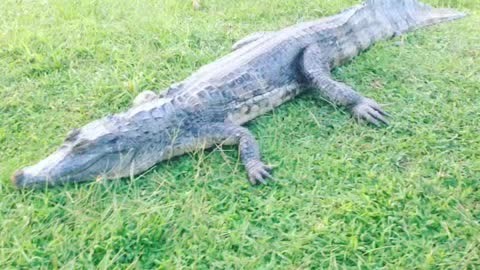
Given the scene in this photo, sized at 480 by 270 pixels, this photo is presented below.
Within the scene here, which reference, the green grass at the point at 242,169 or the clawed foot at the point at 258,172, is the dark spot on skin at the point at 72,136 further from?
the clawed foot at the point at 258,172

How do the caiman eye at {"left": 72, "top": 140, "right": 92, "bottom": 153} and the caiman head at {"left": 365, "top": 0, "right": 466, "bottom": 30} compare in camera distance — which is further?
the caiman head at {"left": 365, "top": 0, "right": 466, "bottom": 30}

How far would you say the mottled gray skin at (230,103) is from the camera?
323cm

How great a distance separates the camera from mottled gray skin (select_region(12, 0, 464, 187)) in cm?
323

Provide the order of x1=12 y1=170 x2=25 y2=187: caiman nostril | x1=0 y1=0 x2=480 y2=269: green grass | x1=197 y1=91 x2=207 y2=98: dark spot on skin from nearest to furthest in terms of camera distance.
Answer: x1=0 y1=0 x2=480 y2=269: green grass
x1=12 y1=170 x2=25 y2=187: caiman nostril
x1=197 y1=91 x2=207 y2=98: dark spot on skin

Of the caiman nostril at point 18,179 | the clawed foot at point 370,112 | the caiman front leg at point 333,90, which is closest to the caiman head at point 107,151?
the caiman nostril at point 18,179

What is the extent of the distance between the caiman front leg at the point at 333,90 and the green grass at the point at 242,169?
3.4 inches

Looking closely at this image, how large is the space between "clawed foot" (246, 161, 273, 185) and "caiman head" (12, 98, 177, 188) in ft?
1.80

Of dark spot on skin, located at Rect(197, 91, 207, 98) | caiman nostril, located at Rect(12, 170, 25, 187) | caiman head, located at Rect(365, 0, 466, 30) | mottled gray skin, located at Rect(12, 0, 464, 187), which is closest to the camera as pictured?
caiman nostril, located at Rect(12, 170, 25, 187)

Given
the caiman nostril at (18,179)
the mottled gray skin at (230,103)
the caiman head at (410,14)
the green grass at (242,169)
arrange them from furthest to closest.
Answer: the caiman head at (410,14), the mottled gray skin at (230,103), the caiman nostril at (18,179), the green grass at (242,169)

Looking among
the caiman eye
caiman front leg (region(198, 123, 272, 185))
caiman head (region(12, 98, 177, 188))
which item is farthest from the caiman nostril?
caiman front leg (region(198, 123, 272, 185))

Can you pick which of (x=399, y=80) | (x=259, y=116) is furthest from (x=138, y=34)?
(x=399, y=80)

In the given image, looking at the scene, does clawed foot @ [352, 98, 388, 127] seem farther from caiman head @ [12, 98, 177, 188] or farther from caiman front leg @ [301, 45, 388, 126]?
caiman head @ [12, 98, 177, 188]

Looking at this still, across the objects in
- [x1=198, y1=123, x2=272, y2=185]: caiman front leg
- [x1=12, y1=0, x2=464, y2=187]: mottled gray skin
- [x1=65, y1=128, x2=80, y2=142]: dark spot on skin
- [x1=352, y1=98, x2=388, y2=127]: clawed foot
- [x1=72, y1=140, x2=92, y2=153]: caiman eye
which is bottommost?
[x1=352, y1=98, x2=388, y2=127]: clawed foot

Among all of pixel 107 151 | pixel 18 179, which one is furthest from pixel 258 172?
pixel 18 179
